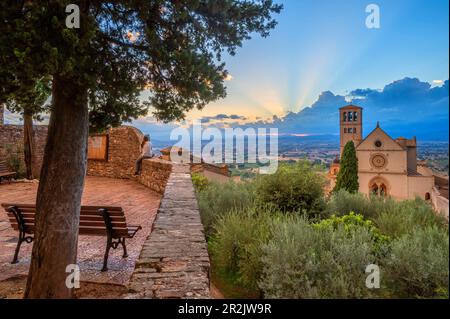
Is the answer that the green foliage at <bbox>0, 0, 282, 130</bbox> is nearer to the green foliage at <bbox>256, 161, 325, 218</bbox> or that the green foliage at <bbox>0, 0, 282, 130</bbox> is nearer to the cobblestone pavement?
the cobblestone pavement

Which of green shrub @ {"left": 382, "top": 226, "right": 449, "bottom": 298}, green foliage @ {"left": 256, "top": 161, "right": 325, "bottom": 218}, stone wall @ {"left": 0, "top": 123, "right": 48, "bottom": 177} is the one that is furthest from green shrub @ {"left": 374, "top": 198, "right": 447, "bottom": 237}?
stone wall @ {"left": 0, "top": 123, "right": 48, "bottom": 177}

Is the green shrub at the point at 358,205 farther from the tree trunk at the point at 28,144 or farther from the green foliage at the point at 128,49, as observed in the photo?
the tree trunk at the point at 28,144

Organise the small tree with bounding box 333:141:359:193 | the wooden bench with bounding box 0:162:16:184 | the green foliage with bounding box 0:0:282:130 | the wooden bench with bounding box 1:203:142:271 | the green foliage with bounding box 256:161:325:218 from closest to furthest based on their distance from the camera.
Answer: the green foliage with bounding box 0:0:282:130 → the wooden bench with bounding box 1:203:142:271 → the green foliage with bounding box 256:161:325:218 → the wooden bench with bounding box 0:162:16:184 → the small tree with bounding box 333:141:359:193

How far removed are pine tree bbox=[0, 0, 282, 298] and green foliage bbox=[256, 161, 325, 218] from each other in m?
2.26

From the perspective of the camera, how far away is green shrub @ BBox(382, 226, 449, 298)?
7.43ft

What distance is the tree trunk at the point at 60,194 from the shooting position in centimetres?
321

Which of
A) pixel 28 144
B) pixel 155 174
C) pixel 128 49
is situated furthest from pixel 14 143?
pixel 128 49

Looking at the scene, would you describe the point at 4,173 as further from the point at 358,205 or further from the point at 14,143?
the point at 358,205

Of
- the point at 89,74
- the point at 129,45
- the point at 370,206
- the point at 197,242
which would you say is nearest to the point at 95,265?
the point at 197,242

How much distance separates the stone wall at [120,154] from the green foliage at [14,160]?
265 centimetres

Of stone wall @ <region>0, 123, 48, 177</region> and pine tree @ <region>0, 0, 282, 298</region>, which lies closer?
pine tree @ <region>0, 0, 282, 298</region>

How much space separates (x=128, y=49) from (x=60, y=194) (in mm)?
2011

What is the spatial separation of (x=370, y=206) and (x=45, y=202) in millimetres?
5538

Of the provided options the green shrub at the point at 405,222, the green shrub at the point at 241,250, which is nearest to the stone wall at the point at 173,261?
the green shrub at the point at 241,250
